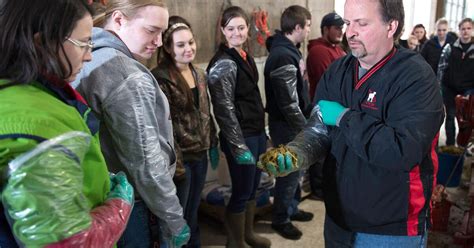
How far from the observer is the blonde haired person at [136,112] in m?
1.23

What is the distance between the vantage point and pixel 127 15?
54.7 inches

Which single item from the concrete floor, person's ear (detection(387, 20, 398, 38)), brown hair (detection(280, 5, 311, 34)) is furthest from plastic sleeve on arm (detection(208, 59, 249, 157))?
person's ear (detection(387, 20, 398, 38))

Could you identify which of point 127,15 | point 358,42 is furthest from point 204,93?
point 358,42

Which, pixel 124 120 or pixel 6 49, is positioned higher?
pixel 6 49

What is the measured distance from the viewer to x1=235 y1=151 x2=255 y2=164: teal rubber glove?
2312 millimetres

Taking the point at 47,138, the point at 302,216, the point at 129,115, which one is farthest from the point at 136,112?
the point at 302,216

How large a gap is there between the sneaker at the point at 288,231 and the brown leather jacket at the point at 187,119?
1.00 m

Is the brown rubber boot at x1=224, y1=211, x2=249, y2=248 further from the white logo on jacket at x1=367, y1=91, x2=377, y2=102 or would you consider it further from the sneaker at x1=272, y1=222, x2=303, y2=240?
the white logo on jacket at x1=367, y1=91, x2=377, y2=102

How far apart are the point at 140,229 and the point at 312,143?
0.72 m

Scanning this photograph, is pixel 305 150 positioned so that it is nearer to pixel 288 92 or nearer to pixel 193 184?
pixel 193 184

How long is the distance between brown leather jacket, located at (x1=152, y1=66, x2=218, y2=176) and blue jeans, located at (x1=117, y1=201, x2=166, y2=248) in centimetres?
49

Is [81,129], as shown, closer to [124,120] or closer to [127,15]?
[124,120]

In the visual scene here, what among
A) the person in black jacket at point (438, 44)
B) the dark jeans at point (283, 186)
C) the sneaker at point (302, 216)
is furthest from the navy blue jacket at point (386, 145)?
the person in black jacket at point (438, 44)

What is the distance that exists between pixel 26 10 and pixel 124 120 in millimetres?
495
